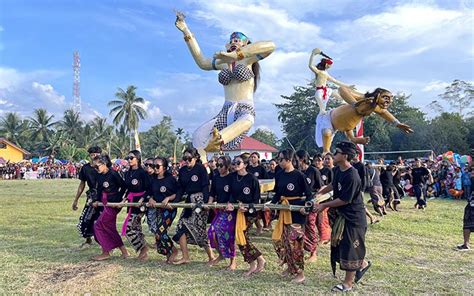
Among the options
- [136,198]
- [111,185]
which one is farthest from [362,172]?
[111,185]

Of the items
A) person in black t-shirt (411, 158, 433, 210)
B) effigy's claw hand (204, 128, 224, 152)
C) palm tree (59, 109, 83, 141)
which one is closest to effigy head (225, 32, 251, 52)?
effigy's claw hand (204, 128, 224, 152)

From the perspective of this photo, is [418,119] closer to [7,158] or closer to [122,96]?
[122,96]

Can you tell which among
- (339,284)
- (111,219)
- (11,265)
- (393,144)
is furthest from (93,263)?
(393,144)

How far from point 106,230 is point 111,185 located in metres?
0.64

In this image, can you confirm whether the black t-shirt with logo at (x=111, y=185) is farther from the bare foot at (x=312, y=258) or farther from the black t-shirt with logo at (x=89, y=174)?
the bare foot at (x=312, y=258)

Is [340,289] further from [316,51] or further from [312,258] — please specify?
[316,51]

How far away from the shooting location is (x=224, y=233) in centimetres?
533

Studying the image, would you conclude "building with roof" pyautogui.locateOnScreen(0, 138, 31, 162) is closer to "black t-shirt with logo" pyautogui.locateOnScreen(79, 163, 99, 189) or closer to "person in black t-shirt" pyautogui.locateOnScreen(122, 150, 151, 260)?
"black t-shirt with logo" pyautogui.locateOnScreen(79, 163, 99, 189)

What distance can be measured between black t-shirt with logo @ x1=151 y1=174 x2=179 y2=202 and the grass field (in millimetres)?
914

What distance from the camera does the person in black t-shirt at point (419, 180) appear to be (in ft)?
38.9

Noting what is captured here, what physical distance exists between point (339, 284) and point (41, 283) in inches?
134

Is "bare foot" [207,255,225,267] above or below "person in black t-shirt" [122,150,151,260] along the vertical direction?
below

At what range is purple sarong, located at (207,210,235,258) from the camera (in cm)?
530

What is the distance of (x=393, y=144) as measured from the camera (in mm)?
34594
